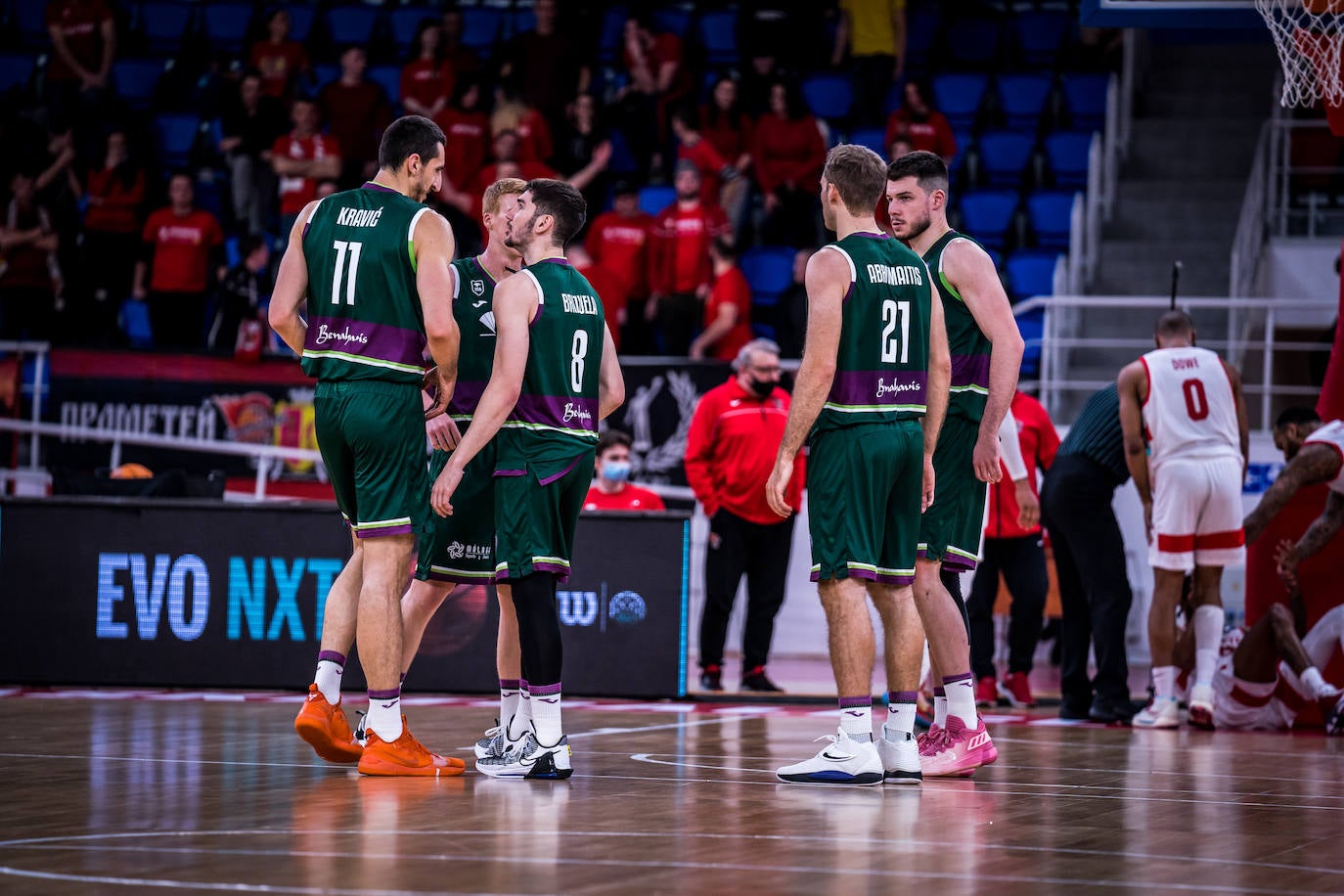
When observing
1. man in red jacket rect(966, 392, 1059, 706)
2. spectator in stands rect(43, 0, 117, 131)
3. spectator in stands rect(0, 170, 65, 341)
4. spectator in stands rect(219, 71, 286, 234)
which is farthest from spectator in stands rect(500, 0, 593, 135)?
man in red jacket rect(966, 392, 1059, 706)

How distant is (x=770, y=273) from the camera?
15281mm

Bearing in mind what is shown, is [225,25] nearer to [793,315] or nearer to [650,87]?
[650,87]

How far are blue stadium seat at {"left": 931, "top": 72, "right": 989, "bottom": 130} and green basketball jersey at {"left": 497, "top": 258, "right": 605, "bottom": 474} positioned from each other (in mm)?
11483

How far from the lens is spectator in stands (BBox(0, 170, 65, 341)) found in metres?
15.4

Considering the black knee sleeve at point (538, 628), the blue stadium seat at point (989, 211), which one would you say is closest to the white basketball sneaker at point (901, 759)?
the black knee sleeve at point (538, 628)

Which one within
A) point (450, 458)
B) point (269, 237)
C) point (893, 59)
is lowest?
point (450, 458)

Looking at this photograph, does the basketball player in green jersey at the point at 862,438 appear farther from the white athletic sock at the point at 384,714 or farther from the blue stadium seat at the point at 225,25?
the blue stadium seat at the point at 225,25

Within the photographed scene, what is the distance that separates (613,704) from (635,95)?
858cm

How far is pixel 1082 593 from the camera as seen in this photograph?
368 inches

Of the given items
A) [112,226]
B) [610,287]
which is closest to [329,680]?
[610,287]

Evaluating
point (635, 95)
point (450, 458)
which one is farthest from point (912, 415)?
point (635, 95)

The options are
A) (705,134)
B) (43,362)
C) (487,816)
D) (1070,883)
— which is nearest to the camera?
(1070,883)

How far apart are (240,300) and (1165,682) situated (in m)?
9.03

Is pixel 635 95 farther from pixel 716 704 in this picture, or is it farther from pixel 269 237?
pixel 716 704
